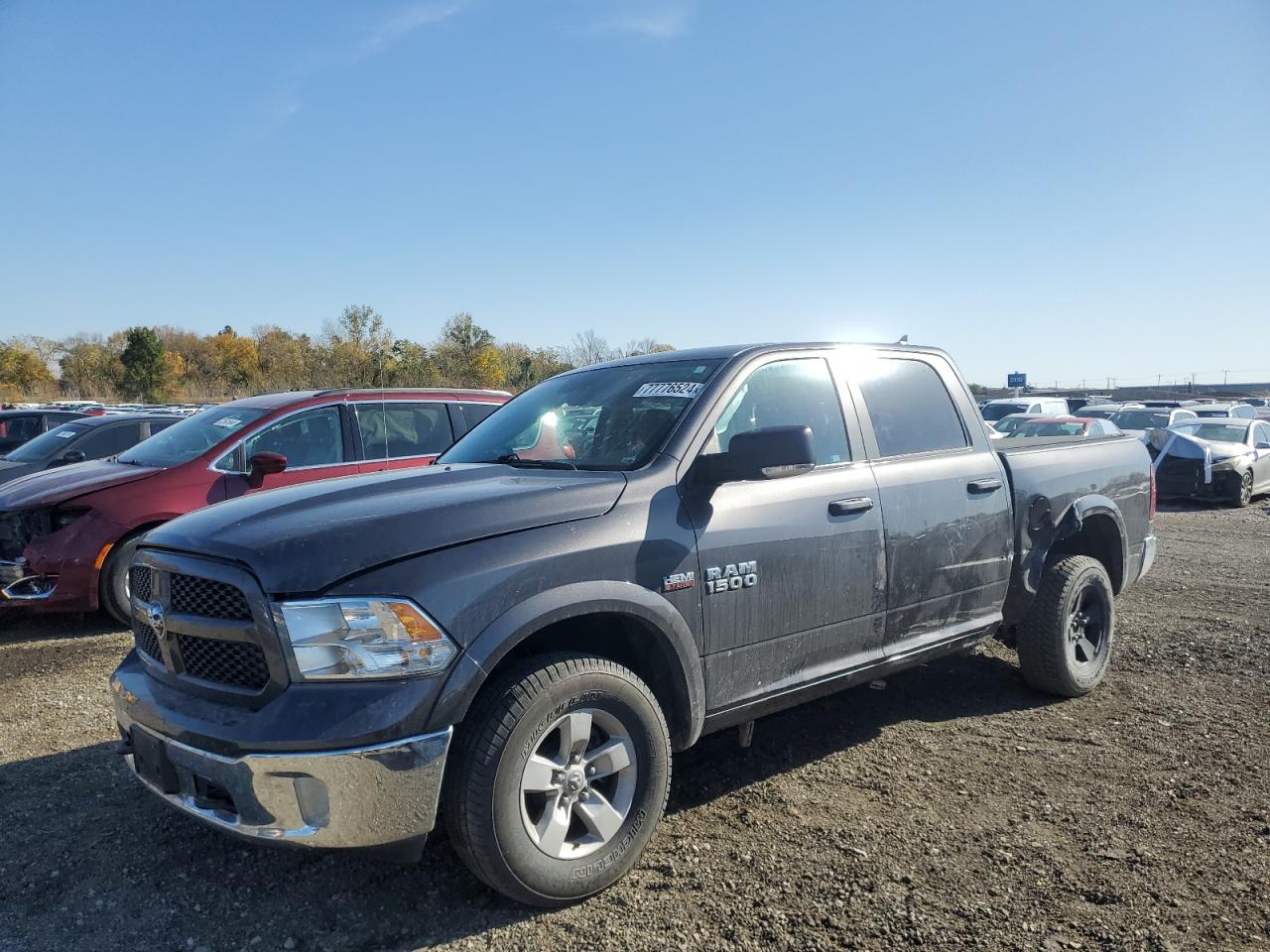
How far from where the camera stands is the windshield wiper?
3533mm

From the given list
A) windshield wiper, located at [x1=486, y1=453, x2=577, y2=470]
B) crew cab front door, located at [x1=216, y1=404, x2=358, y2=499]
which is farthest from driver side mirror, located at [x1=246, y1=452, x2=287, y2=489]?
windshield wiper, located at [x1=486, y1=453, x2=577, y2=470]

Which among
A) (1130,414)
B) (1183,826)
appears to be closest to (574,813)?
(1183,826)

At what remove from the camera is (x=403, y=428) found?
7.71m

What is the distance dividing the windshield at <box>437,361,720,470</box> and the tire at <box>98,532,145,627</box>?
11.8 ft

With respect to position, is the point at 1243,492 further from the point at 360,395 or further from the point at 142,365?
the point at 142,365

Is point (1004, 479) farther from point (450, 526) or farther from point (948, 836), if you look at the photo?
point (450, 526)

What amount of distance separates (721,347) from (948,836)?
225 centimetres

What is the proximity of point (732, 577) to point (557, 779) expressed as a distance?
97cm

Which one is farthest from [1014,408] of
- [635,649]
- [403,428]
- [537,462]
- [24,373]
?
[24,373]

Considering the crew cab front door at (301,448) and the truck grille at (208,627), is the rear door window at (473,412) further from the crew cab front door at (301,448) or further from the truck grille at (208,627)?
the truck grille at (208,627)

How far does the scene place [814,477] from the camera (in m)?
3.65

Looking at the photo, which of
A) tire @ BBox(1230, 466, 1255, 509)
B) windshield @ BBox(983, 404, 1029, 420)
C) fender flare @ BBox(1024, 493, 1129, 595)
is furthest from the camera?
windshield @ BBox(983, 404, 1029, 420)

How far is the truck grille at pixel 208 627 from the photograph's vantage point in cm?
257

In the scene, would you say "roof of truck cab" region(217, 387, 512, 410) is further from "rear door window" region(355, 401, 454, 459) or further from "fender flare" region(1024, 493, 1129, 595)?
"fender flare" region(1024, 493, 1129, 595)
